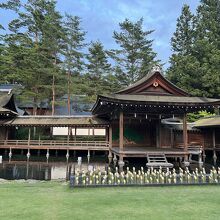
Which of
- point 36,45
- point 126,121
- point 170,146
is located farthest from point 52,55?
point 170,146

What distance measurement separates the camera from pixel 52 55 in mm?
34188

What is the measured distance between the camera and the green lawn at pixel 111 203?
244 inches

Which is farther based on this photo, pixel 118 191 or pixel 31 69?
pixel 31 69

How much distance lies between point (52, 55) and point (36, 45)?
2434 millimetres

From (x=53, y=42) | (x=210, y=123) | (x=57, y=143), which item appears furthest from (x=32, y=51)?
(x=210, y=123)

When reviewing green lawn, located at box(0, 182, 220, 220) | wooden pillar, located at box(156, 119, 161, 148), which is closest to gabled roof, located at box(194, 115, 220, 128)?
wooden pillar, located at box(156, 119, 161, 148)

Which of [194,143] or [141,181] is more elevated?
[194,143]

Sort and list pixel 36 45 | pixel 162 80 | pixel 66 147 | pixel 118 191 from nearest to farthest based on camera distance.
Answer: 1. pixel 118 191
2. pixel 162 80
3. pixel 66 147
4. pixel 36 45

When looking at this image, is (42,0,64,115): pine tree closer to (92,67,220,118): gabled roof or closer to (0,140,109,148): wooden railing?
(0,140,109,148): wooden railing

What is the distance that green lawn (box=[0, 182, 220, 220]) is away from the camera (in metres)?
6.19

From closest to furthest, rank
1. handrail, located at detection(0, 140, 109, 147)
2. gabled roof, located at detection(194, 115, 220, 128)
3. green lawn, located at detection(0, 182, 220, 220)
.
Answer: green lawn, located at detection(0, 182, 220, 220), gabled roof, located at detection(194, 115, 220, 128), handrail, located at detection(0, 140, 109, 147)

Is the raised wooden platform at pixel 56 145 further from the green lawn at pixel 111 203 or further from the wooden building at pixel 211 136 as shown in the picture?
the green lawn at pixel 111 203

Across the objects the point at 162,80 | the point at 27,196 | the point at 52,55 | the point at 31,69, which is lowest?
the point at 27,196

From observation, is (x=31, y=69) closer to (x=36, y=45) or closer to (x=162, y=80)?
(x=36, y=45)
